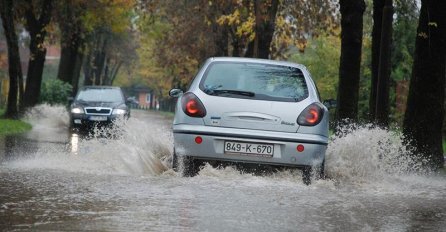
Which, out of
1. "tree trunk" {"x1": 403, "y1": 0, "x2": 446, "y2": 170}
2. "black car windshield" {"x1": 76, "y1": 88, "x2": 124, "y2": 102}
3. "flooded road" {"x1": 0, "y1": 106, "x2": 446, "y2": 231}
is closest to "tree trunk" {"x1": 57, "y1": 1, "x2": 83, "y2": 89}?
"black car windshield" {"x1": 76, "y1": 88, "x2": 124, "y2": 102}

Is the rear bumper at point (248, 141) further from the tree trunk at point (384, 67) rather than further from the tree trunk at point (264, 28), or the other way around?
the tree trunk at point (264, 28)

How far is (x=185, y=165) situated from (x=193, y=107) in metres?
0.71

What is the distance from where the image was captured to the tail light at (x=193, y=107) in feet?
33.1

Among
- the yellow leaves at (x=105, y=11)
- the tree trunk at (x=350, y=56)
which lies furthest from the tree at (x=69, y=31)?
the tree trunk at (x=350, y=56)

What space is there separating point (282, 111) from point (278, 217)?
8.96 feet

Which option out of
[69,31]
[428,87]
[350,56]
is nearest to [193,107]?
[428,87]

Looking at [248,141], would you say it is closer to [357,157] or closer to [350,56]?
[357,157]

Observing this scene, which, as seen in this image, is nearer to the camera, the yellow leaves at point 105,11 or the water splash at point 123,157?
the water splash at point 123,157

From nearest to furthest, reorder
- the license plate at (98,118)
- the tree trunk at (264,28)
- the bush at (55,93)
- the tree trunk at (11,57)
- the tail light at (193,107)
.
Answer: the tail light at (193,107) → the license plate at (98,118) → the tree trunk at (264,28) → the tree trunk at (11,57) → the bush at (55,93)

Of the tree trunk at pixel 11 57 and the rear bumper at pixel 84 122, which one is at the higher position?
the tree trunk at pixel 11 57

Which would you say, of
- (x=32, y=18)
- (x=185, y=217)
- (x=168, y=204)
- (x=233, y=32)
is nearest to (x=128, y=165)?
(x=168, y=204)

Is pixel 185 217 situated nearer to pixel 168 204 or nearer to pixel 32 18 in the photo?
pixel 168 204

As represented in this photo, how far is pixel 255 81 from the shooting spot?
10.5m

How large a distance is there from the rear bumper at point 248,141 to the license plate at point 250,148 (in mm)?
37
